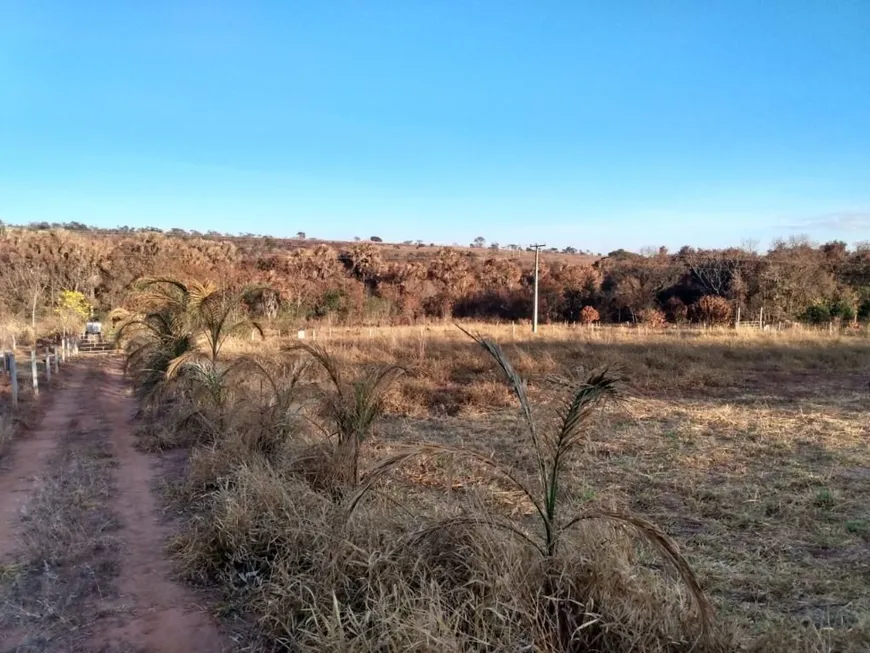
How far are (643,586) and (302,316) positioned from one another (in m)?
31.1

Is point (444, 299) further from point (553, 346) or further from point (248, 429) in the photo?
point (248, 429)

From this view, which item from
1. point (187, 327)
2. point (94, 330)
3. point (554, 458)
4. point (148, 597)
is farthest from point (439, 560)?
point (94, 330)

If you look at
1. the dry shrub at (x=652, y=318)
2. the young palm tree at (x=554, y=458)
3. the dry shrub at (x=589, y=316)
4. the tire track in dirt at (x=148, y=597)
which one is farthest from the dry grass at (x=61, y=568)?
the dry shrub at (x=589, y=316)

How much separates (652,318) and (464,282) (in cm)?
1646

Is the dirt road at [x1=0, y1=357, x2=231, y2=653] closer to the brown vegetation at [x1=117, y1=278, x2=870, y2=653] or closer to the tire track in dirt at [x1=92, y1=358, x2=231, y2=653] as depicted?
the tire track in dirt at [x1=92, y1=358, x2=231, y2=653]

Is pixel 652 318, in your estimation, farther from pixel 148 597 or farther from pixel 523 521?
pixel 148 597

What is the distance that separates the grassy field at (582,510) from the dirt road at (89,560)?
34 centimetres

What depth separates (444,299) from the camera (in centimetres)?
4425

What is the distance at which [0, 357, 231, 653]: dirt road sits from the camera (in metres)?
3.50

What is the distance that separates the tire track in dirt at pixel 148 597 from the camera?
3.45 m

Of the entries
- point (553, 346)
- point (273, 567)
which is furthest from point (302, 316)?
point (273, 567)

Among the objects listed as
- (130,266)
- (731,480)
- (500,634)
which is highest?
(130,266)

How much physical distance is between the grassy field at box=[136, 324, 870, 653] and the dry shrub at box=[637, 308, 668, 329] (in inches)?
782

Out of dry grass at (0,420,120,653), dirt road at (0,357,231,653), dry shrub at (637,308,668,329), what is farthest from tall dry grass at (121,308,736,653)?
dry shrub at (637,308,668,329)
